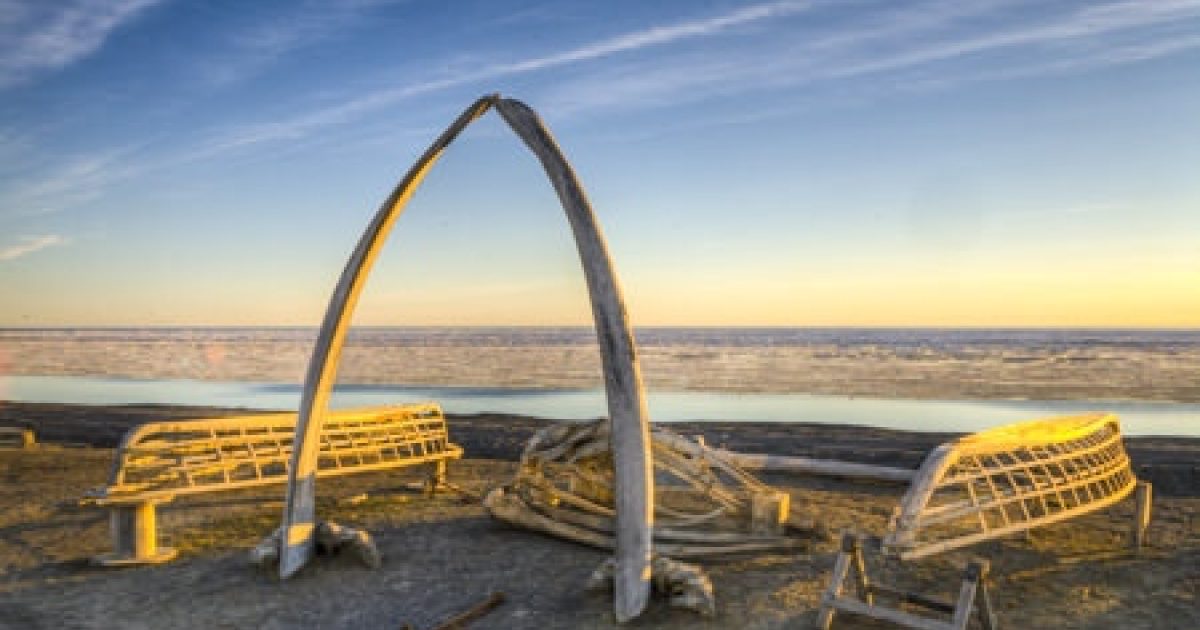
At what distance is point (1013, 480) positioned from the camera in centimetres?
866

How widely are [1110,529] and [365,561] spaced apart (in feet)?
30.8

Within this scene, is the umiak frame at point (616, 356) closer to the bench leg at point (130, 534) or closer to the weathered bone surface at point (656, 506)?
the weathered bone surface at point (656, 506)

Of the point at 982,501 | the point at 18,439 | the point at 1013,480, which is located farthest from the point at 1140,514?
the point at 18,439

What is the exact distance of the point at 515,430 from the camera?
20.6 meters

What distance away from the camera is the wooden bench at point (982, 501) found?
6.77 m

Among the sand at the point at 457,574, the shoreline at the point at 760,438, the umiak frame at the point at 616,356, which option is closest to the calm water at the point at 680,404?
the shoreline at the point at 760,438

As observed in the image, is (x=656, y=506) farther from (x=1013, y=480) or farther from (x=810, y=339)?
(x=810, y=339)

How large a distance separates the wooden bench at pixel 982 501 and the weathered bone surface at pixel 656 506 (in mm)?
1142

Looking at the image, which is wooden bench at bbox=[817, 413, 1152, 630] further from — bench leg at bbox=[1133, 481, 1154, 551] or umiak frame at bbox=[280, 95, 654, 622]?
umiak frame at bbox=[280, 95, 654, 622]

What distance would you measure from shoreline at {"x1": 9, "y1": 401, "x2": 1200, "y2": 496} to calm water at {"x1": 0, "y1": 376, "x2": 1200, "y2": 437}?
2.66 meters

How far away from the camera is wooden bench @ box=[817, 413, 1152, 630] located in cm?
677

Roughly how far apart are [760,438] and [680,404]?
961cm

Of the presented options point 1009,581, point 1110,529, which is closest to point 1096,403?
point 1110,529

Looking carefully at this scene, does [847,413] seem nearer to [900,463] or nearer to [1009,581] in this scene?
[900,463]
